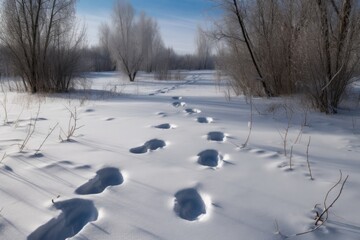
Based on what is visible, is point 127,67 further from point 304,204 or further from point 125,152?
point 304,204

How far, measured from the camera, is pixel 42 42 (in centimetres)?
972

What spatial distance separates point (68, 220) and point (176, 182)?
73cm

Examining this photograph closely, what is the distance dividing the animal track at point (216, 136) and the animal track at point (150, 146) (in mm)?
522

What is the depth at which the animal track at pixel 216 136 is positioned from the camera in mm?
3037

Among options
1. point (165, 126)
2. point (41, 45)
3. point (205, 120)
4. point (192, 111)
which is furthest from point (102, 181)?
point (41, 45)

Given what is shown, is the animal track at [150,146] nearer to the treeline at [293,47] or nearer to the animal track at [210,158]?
the animal track at [210,158]

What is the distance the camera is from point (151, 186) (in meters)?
1.94

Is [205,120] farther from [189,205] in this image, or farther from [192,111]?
[189,205]

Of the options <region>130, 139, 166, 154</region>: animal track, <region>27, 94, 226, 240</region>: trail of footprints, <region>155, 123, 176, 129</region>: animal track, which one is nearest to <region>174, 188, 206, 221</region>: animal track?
<region>27, 94, 226, 240</region>: trail of footprints

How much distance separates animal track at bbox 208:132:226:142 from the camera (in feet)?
9.96

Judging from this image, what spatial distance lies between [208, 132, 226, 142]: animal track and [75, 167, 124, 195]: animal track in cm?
120

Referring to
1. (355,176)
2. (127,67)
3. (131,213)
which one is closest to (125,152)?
(131,213)

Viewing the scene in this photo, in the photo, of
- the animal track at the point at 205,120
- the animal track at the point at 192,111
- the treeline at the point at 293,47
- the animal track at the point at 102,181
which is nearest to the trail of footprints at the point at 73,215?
the animal track at the point at 102,181

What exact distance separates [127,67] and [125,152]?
17161 millimetres
